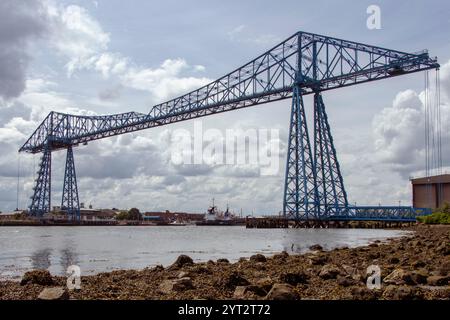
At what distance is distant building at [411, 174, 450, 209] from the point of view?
84.4 m

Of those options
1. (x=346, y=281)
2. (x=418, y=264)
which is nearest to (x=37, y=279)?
(x=346, y=281)

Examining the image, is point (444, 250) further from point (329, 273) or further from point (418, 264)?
point (329, 273)

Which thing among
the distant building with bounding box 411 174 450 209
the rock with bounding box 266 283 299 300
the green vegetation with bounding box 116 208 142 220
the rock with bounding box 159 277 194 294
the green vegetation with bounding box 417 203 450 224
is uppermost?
the distant building with bounding box 411 174 450 209

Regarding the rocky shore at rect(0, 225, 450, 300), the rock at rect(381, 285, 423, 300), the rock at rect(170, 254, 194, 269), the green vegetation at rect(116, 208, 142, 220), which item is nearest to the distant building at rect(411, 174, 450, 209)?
the rock at rect(170, 254, 194, 269)

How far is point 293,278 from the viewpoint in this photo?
44.8 feet

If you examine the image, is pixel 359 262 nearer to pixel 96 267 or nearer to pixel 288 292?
pixel 288 292

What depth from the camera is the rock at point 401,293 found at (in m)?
10.8

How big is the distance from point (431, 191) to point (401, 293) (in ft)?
268

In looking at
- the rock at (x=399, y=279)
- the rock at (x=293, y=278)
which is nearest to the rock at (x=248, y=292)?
the rock at (x=293, y=278)

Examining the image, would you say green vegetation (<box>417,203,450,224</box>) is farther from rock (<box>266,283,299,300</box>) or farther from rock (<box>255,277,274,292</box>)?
rock (<box>266,283,299,300</box>)

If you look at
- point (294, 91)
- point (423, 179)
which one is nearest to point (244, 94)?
point (294, 91)

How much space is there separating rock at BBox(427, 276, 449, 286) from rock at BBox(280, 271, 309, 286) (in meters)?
3.06
